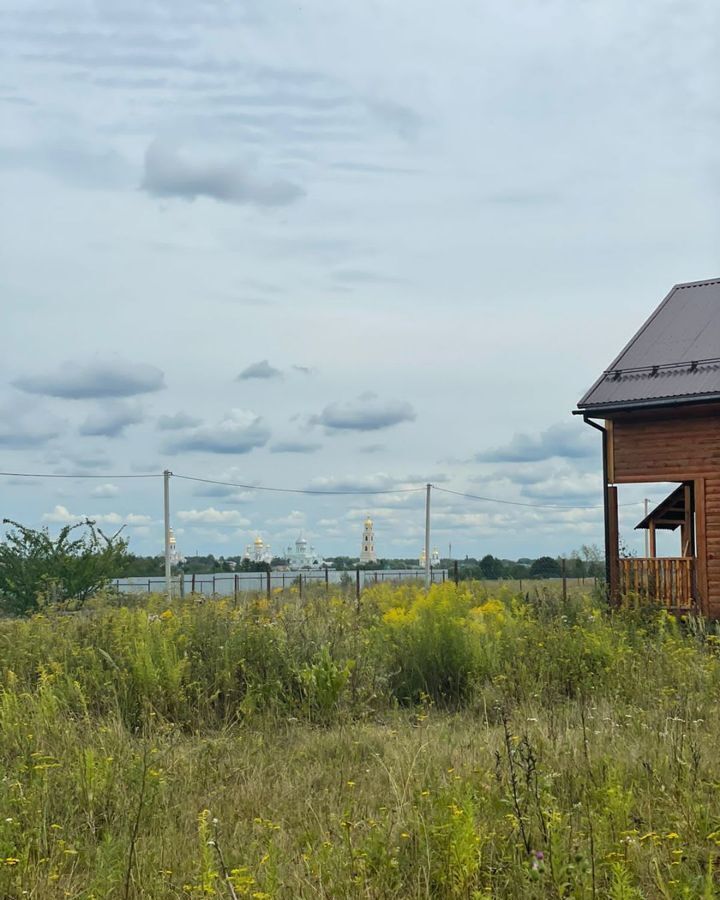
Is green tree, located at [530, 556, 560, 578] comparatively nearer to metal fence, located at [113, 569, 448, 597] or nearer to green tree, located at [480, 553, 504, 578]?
green tree, located at [480, 553, 504, 578]

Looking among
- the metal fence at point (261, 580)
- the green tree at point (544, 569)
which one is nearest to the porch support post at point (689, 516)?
the metal fence at point (261, 580)

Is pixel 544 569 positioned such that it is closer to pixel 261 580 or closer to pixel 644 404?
pixel 261 580

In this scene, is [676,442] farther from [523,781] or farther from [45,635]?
[523,781]

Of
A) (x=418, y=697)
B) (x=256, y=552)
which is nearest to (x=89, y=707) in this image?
(x=418, y=697)

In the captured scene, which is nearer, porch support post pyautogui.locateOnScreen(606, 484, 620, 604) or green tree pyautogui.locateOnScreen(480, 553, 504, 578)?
porch support post pyautogui.locateOnScreen(606, 484, 620, 604)

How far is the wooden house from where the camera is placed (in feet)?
58.4

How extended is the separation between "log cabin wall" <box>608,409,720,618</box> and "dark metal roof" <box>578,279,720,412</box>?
0.51 metres

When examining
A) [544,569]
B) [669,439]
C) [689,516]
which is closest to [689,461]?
[669,439]

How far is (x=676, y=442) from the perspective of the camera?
18.2 m

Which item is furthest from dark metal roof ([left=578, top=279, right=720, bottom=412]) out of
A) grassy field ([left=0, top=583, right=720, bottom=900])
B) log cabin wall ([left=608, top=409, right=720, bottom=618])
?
grassy field ([left=0, top=583, right=720, bottom=900])

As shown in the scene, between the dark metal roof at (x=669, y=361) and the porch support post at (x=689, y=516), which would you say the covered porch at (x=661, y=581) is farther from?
the dark metal roof at (x=669, y=361)

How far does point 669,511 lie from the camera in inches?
870

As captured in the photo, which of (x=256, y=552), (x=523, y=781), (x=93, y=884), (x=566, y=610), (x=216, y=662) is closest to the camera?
(x=93, y=884)

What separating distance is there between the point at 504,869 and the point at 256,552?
87127 millimetres
